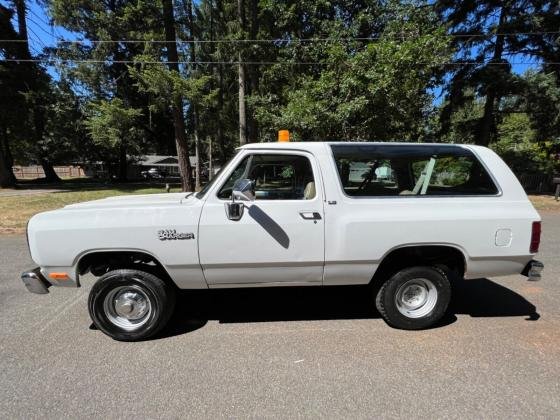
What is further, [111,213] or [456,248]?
[456,248]

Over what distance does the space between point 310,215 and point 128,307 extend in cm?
201

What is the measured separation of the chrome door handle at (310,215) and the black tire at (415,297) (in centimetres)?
105

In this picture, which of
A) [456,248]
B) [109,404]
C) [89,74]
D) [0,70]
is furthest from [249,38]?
[109,404]

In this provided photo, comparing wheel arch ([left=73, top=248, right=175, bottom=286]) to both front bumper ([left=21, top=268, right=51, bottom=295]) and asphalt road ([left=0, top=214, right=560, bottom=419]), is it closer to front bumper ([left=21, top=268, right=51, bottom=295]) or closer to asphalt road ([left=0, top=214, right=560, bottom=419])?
front bumper ([left=21, top=268, right=51, bottom=295])

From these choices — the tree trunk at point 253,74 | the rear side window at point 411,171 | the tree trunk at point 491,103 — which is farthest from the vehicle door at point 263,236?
the tree trunk at point 491,103

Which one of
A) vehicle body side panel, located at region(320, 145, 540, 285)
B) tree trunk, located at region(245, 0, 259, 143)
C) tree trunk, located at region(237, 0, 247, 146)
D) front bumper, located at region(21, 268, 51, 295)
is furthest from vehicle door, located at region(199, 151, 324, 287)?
tree trunk, located at region(245, 0, 259, 143)

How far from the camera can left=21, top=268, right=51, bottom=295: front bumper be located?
354cm

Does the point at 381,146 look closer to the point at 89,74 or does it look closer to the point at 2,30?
the point at 89,74

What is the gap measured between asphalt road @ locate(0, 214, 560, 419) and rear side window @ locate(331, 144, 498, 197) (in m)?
1.45

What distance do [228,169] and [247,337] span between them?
1.68 m

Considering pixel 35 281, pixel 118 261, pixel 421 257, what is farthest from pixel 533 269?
pixel 35 281

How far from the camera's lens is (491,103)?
20.0m

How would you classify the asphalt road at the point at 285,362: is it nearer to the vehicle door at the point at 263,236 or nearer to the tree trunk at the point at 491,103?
the vehicle door at the point at 263,236

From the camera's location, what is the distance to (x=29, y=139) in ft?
87.8
